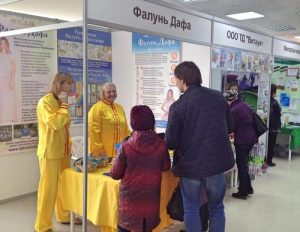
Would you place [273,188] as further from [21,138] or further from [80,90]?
[21,138]

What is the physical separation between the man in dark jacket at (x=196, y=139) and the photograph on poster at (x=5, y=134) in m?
2.48

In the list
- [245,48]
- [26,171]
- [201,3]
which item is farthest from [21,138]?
[201,3]

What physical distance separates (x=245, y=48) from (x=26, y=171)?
10.7 ft

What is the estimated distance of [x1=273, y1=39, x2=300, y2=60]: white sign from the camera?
568 centimetres

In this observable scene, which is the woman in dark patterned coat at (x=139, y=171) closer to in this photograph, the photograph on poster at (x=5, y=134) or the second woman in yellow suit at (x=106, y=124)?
the second woman in yellow suit at (x=106, y=124)

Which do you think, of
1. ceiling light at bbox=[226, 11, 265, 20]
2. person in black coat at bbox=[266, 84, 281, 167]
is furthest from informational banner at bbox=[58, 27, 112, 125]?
ceiling light at bbox=[226, 11, 265, 20]

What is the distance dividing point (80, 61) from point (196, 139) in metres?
2.91

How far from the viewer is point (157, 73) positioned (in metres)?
4.65

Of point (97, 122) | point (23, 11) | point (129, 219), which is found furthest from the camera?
point (23, 11)

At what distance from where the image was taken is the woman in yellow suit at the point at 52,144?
2.94m

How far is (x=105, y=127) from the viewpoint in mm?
3424

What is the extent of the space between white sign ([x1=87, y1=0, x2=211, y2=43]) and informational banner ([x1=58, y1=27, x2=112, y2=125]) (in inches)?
72.2

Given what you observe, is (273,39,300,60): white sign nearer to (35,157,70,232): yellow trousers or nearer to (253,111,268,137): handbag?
(253,111,268,137): handbag

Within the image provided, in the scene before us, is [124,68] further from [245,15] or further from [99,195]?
[245,15]
